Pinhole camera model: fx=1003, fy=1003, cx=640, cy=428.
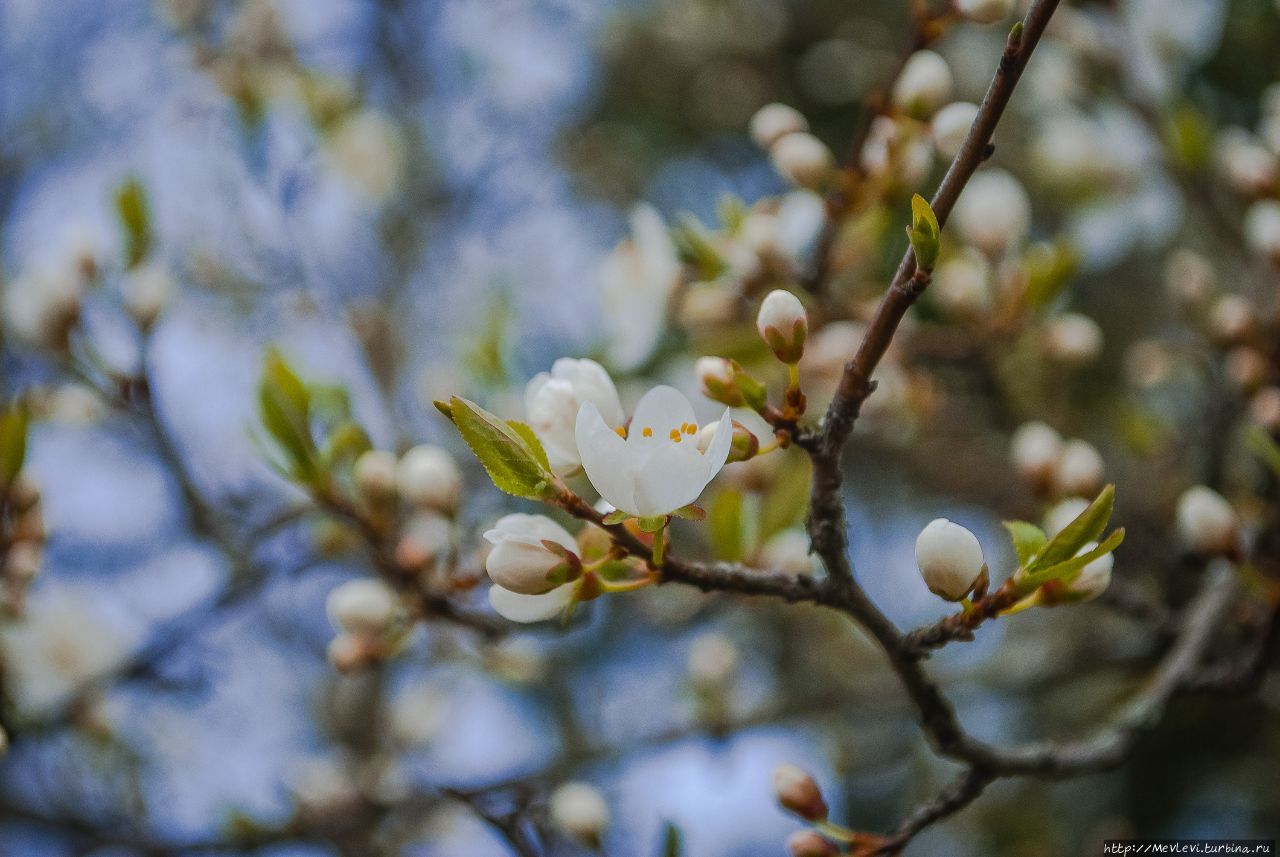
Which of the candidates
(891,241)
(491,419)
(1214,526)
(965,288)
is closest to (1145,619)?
(1214,526)

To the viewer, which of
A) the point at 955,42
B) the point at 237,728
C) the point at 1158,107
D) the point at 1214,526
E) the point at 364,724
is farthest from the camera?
the point at 955,42

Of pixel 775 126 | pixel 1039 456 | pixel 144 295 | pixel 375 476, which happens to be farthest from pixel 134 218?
pixel 1039 456

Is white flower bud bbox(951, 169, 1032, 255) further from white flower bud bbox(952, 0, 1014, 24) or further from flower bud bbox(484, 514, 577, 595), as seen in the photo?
flower bud bbox(484, 514, 577, 595)

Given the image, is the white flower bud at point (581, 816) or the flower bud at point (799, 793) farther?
the white flower bud at point (581, 816)

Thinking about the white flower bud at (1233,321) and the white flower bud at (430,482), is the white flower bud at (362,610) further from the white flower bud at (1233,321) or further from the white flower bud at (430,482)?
the white flower bud at (1233,321)

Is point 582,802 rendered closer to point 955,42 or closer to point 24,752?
point 24,752

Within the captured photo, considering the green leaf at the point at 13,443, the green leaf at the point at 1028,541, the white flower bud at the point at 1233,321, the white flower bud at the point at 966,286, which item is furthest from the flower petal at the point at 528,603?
the white flower bud at the point at 1233,321
